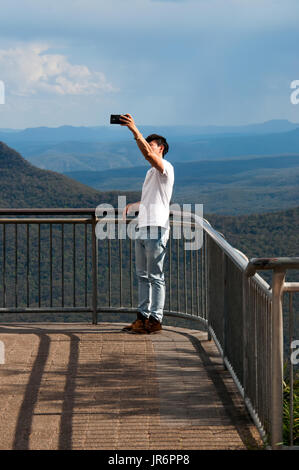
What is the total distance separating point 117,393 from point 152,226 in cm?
198

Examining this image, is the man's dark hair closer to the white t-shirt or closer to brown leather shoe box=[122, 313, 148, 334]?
the white t-shirt

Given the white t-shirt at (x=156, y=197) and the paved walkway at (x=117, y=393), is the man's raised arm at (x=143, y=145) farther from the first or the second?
the paved walkway at (x=117, y=393)

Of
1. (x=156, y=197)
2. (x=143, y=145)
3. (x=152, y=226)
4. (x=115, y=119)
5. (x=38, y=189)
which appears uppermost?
(x=115, y=119)

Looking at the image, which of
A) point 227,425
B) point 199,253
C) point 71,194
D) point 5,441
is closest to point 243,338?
point 227,425

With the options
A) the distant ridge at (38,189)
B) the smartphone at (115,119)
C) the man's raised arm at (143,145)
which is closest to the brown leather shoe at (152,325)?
the man's raised arm at (143,145)

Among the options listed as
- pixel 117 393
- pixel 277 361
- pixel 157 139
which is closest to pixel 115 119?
pixel 157 139

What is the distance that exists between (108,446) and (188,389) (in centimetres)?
136

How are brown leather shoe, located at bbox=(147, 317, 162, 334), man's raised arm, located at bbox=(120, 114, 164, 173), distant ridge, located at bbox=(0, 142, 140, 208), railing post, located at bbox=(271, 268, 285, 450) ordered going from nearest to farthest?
railing post, located at bbox=(271, 268, 285, 450), man's raised arm, located at bbox=(120, 114, 164, 173), brown leather shoe, located at bbox=(147, 317, 162, 334), distant ridge, located at bbox=(0, 142, 140, 208)

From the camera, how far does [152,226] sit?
728 centimetres

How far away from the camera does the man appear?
23.3 ft

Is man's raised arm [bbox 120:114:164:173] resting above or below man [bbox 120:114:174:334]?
above

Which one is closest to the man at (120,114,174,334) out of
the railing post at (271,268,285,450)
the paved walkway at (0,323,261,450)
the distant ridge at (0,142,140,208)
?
the paved walkway at (0,323,261,450)

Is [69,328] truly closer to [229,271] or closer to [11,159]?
[229,271]

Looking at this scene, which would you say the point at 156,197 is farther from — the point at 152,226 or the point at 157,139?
the point at 157,139
